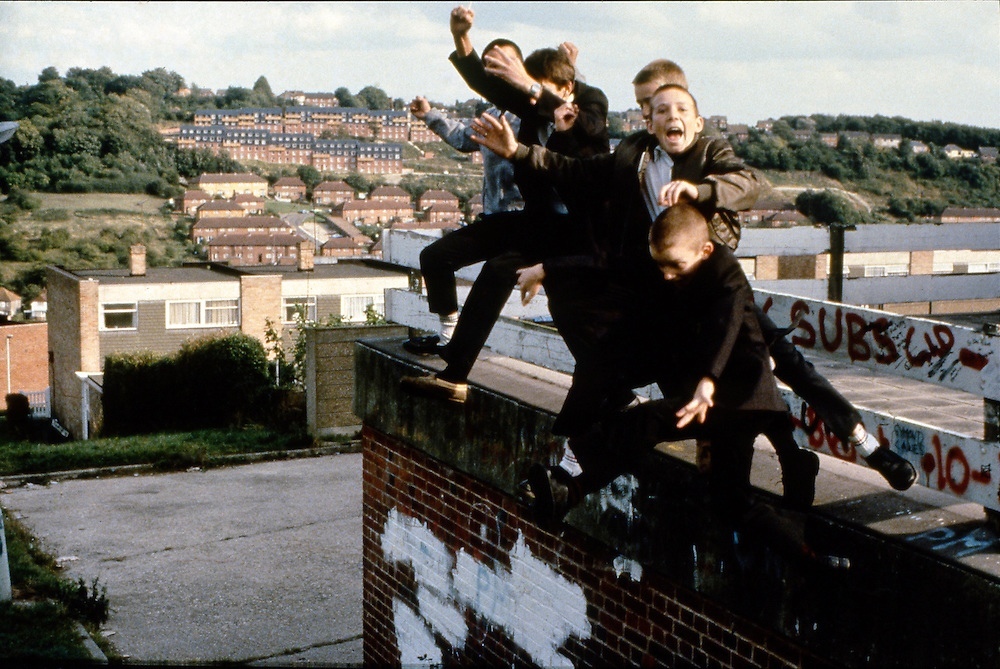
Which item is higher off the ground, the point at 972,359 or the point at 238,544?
the point at 972,359

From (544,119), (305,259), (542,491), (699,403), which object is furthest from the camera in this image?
(305,259)

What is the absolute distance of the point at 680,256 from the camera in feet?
11.1

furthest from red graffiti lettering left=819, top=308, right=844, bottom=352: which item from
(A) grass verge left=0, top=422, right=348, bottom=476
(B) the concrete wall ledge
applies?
(A) grass verge left=0, top=422, right=348, bottom=476

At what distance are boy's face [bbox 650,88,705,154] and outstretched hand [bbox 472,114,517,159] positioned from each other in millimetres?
526

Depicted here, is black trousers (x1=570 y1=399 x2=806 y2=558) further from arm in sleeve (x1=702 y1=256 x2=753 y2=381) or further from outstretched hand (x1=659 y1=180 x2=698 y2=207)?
outstretched hand (x1=659 y1=180 x2=698 y2=207)

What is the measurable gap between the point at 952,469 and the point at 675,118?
1447 millimetres

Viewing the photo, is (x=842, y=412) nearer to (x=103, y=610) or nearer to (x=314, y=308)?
(x=103, y=610)

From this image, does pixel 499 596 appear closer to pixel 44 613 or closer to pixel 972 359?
pixel 972 359

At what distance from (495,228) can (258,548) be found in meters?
9.55

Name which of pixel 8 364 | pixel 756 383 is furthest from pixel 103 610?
pixel 8 364

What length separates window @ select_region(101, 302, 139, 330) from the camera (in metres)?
42.5

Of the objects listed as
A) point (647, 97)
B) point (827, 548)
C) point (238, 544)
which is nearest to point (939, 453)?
point (827, 548)

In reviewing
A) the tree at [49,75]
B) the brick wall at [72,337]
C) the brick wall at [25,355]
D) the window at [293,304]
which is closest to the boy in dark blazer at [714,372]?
the brick wall at [72,337]

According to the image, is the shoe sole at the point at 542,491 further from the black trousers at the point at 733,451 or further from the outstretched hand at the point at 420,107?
the outstretched hand at the point at 420,107
